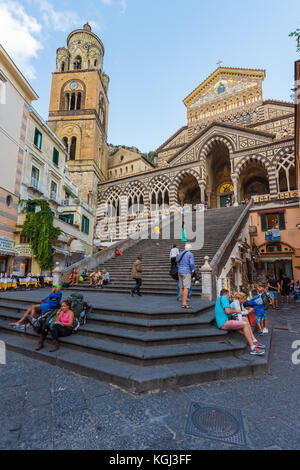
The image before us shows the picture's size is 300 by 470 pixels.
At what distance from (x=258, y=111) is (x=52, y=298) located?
2975cm

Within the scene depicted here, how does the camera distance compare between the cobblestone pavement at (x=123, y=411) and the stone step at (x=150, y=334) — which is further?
the stone step at (x=150, y=334)

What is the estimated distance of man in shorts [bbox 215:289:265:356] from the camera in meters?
4.17

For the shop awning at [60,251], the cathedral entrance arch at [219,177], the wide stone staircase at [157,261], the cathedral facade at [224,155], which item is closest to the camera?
the wide stone staircase at [157,261]

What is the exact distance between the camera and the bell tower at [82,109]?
98.7ft

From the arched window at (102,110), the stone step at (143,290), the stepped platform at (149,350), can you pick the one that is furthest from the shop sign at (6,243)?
the arched window at (102,110)

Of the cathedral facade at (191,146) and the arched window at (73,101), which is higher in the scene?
the arched window at (73,101)

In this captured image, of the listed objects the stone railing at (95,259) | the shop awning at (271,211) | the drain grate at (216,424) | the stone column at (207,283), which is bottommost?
the drain grate at (216,424)

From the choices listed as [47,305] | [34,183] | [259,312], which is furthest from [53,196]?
[259,312]

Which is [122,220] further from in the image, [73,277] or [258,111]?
[258,111]

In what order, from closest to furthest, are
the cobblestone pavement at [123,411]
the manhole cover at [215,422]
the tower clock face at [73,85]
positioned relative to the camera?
1. the cobblestone pavement at [123,411]
2. the manhole cover at [215,422]
3. the tower clock face at [73,85]

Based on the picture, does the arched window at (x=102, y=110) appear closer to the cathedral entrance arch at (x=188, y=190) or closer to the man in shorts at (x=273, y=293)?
the cathedral entrance arch at (x=188, y=190)

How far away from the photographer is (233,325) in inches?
175

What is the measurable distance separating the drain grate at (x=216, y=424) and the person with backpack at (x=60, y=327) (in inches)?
106

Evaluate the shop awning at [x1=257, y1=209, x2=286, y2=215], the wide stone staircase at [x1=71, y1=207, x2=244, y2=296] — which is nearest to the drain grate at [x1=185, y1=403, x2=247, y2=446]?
the wide stone staircase at [x1=71, y1=207, x2=244, y2=296]
